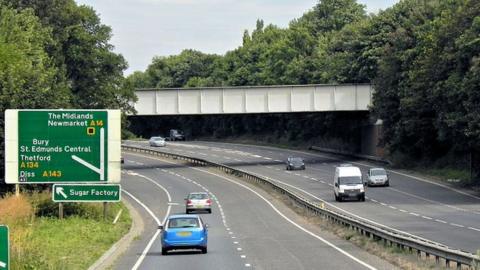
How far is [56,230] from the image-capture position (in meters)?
39.0

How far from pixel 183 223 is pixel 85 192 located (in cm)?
1147

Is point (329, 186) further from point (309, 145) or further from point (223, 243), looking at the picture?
point (309, 145)

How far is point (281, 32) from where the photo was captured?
17612 cm

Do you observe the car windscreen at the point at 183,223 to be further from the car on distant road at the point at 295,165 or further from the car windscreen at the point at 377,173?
the car on distant road at the point at 295,165

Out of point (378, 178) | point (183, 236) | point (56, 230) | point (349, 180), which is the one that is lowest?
point (56, 230)

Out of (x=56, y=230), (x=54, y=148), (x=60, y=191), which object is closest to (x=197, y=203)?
(x=60, y=191)

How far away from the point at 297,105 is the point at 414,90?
12253 mm

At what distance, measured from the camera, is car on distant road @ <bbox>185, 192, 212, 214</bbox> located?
57531mm

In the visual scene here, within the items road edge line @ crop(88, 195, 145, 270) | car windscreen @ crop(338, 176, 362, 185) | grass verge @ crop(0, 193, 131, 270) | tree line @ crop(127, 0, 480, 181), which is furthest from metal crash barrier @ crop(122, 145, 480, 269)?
tree line @ crop(127, 0, 480, 181)

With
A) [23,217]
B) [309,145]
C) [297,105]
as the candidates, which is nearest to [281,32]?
[309,145]

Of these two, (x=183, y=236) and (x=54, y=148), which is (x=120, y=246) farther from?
(x=54, y=148)

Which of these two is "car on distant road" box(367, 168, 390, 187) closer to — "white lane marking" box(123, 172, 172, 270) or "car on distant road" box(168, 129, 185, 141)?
"white lane marking" box(123, 172, 172, 270)

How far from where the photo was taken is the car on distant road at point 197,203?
57.5m

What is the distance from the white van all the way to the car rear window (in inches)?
1144
